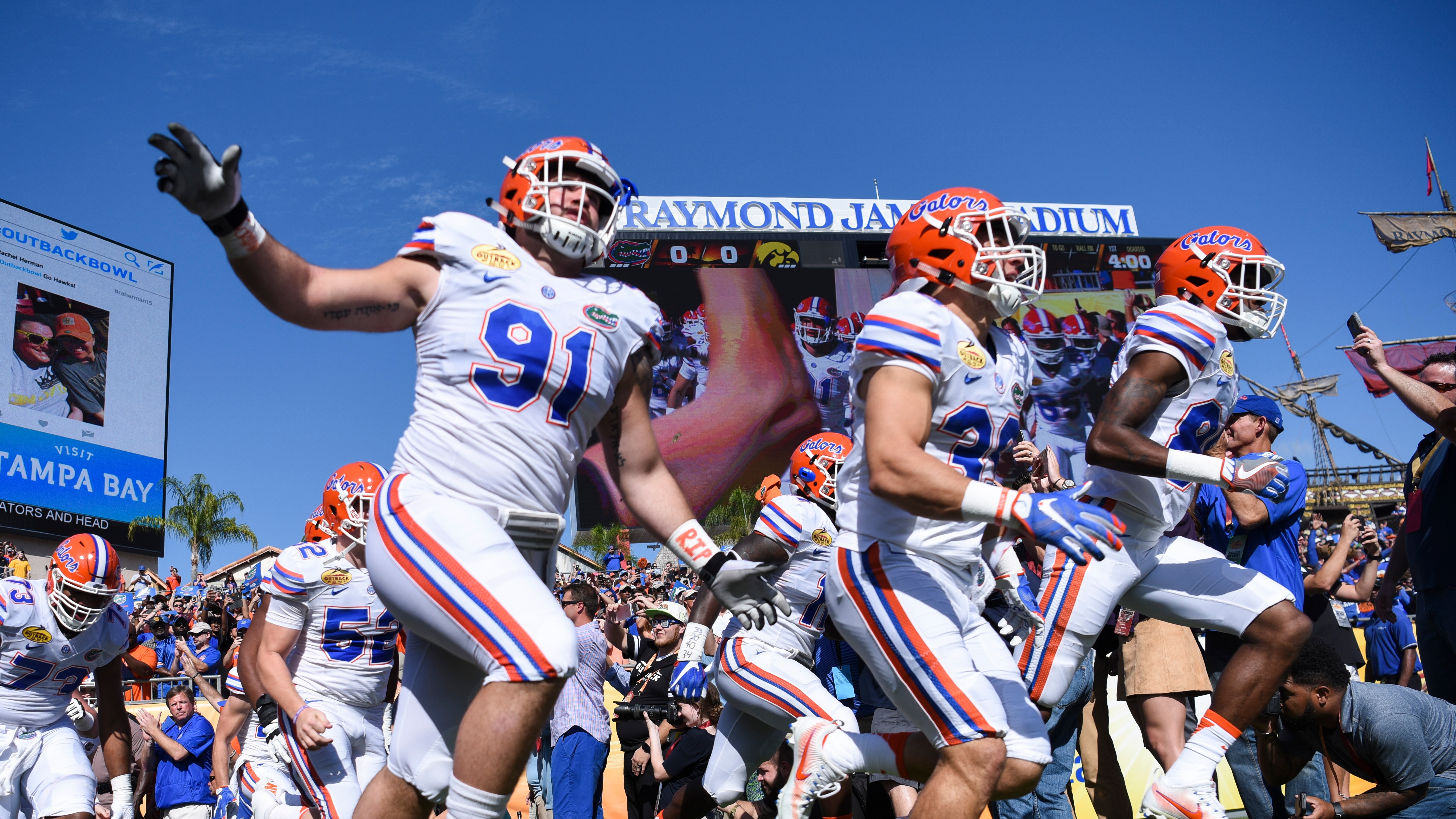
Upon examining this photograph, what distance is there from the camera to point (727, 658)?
5379 millimetres

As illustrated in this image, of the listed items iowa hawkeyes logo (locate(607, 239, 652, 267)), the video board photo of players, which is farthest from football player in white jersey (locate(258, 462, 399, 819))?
iowa hawkeyes logo (locate(607, 239, 652, 267))

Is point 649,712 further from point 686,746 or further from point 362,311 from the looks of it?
point 362,311

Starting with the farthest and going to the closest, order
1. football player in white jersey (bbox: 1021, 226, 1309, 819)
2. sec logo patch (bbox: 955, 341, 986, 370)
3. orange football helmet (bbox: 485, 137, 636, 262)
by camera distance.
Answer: football player in white jersey (bbox: 1021, 226, 1309, 819), sec logo patch (bbox: 955, 341, 986, 370), orange football helmet (bbox: 485, 137, 636, 262)

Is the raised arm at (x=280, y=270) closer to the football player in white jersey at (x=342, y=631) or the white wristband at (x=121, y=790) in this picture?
the football player in white jersey at (x=342, y=631)

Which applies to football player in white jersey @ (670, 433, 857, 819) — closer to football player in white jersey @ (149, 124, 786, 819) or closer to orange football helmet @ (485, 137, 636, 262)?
football player in white jersey @ (149, 124, 786, 819)

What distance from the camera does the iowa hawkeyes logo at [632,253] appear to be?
44406 mm

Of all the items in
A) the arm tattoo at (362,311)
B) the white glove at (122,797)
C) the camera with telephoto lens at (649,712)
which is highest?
the arm tattoo at (362,311)

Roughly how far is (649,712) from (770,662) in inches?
96.0

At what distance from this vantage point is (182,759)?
9609mm

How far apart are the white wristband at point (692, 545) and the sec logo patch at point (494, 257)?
1.01 meters

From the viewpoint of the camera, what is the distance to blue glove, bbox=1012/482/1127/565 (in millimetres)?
3174

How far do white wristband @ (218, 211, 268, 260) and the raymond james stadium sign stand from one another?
A: 42.8 m

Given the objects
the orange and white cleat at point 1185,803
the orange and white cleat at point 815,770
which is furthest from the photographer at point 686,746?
the orange and white cleat at point 1185,803

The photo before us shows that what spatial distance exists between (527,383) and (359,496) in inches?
123
